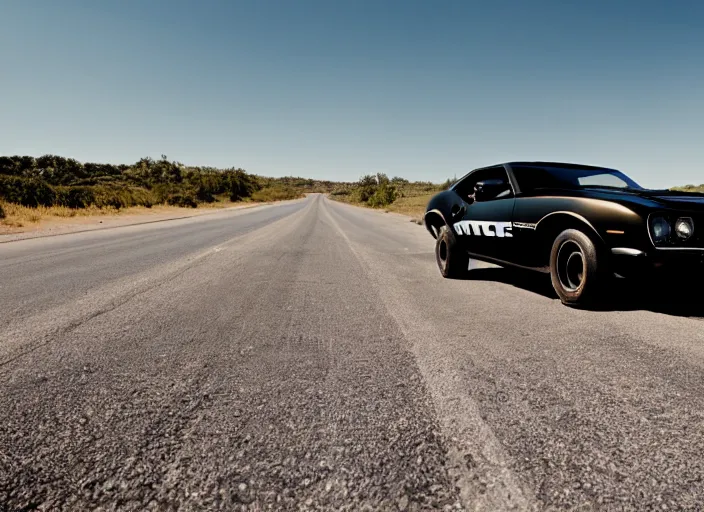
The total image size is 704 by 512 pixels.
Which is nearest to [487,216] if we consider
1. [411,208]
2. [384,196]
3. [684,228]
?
[684,228]

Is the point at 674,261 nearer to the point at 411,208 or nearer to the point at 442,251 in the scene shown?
the point at 442,251

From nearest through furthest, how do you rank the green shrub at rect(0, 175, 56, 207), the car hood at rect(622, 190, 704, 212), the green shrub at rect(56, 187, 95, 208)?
1. the car hood at rect(622, 190, 704, 212)
2. the green shrub at rect(0, 175, 56, 207)
3. the green shrub at rect(56, 187, 95, 208)

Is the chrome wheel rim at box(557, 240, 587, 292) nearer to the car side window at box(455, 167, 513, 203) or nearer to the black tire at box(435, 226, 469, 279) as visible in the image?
the car side window at box(455, 167, 513, 203)

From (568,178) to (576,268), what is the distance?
1446 mm

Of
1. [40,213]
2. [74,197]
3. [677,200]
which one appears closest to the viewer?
[677,200]

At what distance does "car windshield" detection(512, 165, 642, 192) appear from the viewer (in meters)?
4.63

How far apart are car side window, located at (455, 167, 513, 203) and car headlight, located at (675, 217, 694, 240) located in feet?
5.51

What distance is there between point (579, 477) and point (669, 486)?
0.27 m

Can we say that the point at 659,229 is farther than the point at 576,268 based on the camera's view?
No

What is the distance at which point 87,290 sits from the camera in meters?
4.60

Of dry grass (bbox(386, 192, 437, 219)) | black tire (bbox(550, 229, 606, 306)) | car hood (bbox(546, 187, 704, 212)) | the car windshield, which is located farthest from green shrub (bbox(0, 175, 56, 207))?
car hood (bbox(546, 187, 704, 212))

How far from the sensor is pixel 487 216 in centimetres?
487

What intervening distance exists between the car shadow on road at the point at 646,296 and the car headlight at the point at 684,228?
395 mm

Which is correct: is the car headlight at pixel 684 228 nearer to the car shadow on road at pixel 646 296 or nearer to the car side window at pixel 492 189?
the car shadow on road at pixel 646 296
